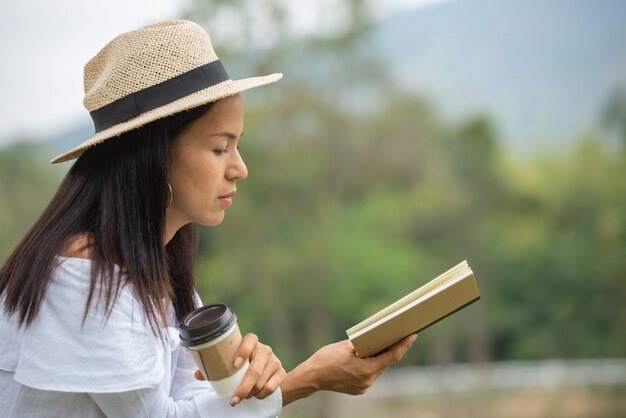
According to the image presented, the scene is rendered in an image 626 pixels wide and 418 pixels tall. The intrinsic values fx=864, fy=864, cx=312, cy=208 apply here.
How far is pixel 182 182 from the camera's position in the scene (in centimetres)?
147

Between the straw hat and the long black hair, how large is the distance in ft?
0.10

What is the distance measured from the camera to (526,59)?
4550cm

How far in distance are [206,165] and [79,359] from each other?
1.27 ft

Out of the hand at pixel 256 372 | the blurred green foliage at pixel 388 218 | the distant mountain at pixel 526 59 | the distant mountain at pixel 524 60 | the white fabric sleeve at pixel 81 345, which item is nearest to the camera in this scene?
the white fabric sleeve at pixel 81 345

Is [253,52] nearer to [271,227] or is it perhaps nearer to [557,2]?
[271,227]

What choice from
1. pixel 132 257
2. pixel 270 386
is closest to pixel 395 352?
pixel 270 386

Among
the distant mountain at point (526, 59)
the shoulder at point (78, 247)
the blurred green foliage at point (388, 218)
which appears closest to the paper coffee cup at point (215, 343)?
the shoulder at point (78, 247)

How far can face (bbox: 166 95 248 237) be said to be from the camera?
146 cm

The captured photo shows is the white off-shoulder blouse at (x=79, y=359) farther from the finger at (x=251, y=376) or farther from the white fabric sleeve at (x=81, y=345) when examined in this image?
the finger at (x=251, y=376)

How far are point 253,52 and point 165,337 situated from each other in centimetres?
1822

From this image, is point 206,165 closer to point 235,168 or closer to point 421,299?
point 235,168

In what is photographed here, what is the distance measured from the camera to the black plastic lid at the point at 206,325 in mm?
1311

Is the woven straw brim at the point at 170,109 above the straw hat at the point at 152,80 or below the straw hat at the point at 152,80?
below

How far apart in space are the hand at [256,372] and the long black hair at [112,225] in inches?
5.6
